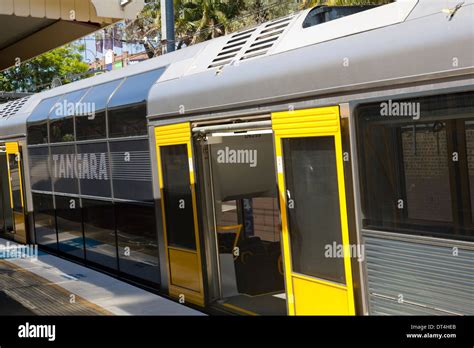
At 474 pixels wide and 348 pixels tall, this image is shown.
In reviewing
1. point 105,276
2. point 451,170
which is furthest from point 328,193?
point 105,276

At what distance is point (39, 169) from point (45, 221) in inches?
42.0

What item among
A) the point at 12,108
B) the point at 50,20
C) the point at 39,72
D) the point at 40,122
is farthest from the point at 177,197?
the point at 39,72

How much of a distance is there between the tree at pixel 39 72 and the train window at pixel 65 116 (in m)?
18.2

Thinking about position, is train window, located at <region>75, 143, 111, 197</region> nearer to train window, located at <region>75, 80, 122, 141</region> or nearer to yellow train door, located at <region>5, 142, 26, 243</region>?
train window, located at <region>75, 80, 122, 141</region>

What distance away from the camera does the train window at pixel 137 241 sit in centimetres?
810

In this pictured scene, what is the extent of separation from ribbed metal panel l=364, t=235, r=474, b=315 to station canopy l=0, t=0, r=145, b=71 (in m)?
3.61

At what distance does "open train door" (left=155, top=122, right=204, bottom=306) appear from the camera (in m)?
7.07

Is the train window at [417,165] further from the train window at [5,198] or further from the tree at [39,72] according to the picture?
the tree at [39,72]

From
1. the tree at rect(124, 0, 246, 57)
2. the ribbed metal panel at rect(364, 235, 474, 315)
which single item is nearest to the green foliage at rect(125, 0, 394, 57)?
the tree at rect(124, 0, 246, 57)

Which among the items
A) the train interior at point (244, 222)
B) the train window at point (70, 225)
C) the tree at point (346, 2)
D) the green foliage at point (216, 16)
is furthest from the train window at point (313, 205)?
the green foliage at point (216, 16)

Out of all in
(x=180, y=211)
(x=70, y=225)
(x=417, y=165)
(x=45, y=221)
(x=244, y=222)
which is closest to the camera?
(x=417, y=165)

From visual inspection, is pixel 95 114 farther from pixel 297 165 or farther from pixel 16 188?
pixel 16 188

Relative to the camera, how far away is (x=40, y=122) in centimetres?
1176
